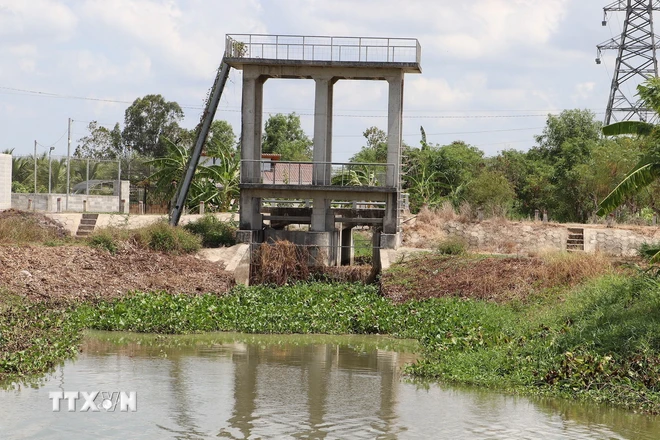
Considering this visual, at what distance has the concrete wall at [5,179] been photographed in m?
42.9

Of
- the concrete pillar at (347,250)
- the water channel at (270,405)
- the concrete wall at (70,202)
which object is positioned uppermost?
the concrete wall at (70,202)

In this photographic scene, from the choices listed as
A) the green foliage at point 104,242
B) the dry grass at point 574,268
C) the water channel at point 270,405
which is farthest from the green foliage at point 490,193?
the water channel at point 270,405

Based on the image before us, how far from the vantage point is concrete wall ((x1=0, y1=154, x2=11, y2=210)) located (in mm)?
42859

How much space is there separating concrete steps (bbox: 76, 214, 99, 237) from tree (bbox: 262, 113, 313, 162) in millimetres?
34205

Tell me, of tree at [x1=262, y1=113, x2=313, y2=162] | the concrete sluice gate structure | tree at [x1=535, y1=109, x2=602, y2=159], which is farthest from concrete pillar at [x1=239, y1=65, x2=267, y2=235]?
tree at [x1=262, y1=113, x2=313, y2=162]

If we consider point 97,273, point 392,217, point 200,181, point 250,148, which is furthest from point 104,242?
point 200,181

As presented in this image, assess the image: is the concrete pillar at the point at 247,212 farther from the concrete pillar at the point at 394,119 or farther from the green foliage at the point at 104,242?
the green foliage at the point at 104,242

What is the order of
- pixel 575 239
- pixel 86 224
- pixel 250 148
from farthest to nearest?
pixel 575 239, pixel 86 224, pixel 250 148

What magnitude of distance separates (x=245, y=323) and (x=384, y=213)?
1421 centimetres

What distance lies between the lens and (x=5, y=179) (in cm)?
4306

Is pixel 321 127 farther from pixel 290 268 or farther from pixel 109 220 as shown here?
pixel 109 220

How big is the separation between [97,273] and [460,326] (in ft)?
37.7

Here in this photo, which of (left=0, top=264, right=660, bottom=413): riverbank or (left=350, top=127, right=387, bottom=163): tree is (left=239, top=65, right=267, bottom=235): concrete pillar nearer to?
(left=0, top=264, right=660, bottom=413): riverbank

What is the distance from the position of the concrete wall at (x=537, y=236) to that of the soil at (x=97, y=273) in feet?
42.0
